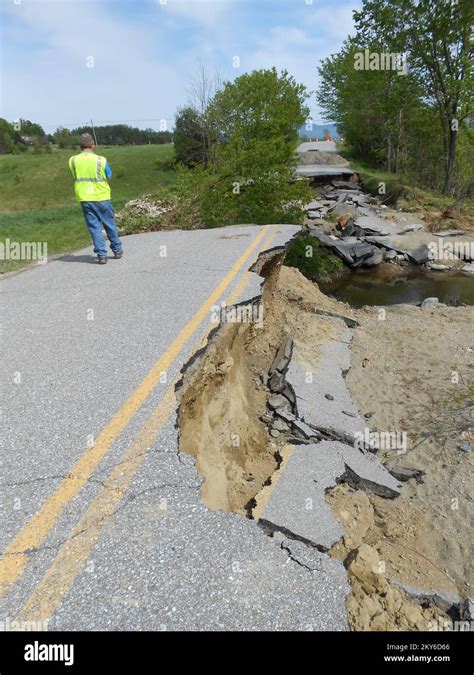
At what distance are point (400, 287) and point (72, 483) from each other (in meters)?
13.1

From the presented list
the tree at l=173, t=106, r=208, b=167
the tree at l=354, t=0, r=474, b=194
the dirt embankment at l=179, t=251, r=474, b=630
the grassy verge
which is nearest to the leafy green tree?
the grassy verge

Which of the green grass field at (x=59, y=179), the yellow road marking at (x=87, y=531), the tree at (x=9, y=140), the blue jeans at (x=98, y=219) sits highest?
the tree at (x=9, y=140)

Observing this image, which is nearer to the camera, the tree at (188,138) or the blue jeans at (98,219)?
the blue jeans at (98,219)

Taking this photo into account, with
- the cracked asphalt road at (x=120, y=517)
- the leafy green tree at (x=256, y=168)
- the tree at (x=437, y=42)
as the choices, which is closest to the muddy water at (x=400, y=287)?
the leafy green tree at (x=256, y=168)

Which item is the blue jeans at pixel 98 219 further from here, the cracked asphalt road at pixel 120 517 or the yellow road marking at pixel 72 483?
the yellow road marking at pixel 72 483

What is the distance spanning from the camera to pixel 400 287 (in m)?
13.5

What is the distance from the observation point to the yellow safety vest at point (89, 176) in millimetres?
6180

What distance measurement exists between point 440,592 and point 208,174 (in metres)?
12.6

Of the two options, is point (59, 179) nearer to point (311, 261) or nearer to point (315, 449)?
point (311, 261)

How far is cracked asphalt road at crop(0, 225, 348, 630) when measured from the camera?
70.5 inches

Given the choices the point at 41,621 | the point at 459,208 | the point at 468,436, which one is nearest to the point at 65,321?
the point at 41,621

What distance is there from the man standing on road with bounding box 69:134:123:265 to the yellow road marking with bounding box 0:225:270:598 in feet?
11.7

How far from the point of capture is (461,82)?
2150cm
